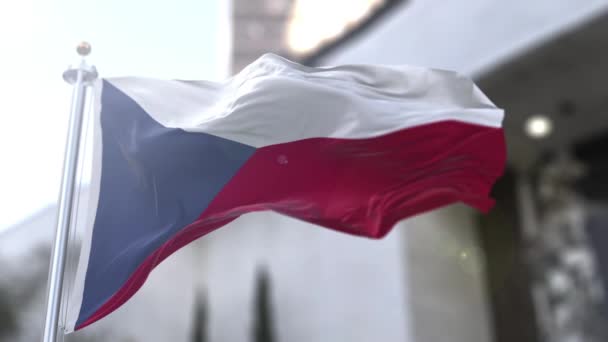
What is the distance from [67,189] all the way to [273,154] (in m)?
1.35

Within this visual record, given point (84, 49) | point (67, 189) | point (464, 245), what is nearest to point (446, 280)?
point (464, 245)

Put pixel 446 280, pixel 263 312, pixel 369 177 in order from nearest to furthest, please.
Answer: pixel 369 177
pixel 446 280
pixel 263 312

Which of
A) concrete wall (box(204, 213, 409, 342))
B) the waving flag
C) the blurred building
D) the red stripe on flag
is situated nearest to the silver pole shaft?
the waving flag

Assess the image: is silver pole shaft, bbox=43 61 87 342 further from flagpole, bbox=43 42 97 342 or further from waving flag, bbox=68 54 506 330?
waving flag, bbox=68 54 506 330

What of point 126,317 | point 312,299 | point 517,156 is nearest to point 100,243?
point 312,299

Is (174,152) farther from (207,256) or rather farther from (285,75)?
(207,256)

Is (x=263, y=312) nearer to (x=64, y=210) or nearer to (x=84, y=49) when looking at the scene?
(x=84, y=49)

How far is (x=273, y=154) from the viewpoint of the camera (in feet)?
17.2

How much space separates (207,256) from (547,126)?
782 centimetres

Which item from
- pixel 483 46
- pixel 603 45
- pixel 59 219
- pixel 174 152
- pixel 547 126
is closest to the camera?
pixel 59 219

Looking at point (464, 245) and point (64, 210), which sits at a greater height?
point (464, 245)

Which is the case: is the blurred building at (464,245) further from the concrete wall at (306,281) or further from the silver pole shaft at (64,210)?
the silver pole shaft at (64,210)

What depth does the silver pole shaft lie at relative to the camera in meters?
4.18

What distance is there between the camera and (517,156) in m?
14.4
